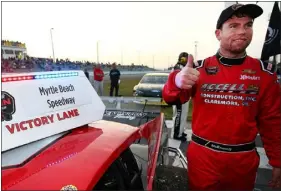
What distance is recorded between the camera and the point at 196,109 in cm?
195

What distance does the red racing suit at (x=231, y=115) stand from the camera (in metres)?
1.80

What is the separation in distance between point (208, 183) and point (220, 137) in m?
0.32

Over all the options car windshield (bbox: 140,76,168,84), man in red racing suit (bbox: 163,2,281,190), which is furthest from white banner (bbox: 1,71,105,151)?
car windshield (bbox: 140,76,168,84)

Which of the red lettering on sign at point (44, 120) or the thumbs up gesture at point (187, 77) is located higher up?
the thumbs up gesture at point (187, 77)

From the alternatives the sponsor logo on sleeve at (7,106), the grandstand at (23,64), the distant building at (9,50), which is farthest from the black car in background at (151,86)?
the sponsor logo on sleeve at (7,106)

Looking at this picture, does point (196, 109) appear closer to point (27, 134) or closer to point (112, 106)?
point (27, 134)

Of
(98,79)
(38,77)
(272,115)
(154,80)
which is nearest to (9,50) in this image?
(38,77)

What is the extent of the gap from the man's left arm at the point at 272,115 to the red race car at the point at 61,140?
29.4 inches

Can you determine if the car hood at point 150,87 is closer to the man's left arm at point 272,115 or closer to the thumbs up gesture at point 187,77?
the man's left arm at point 272,115

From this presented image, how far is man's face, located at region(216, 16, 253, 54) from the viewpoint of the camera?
1786mm

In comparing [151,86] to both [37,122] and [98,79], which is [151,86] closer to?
[98,79]

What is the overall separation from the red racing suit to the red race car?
13.7 inches

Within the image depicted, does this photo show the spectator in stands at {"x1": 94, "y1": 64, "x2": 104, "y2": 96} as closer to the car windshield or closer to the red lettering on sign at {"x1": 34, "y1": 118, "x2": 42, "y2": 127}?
the car windshield

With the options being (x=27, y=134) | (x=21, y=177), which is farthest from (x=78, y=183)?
(x=27, y=134)
